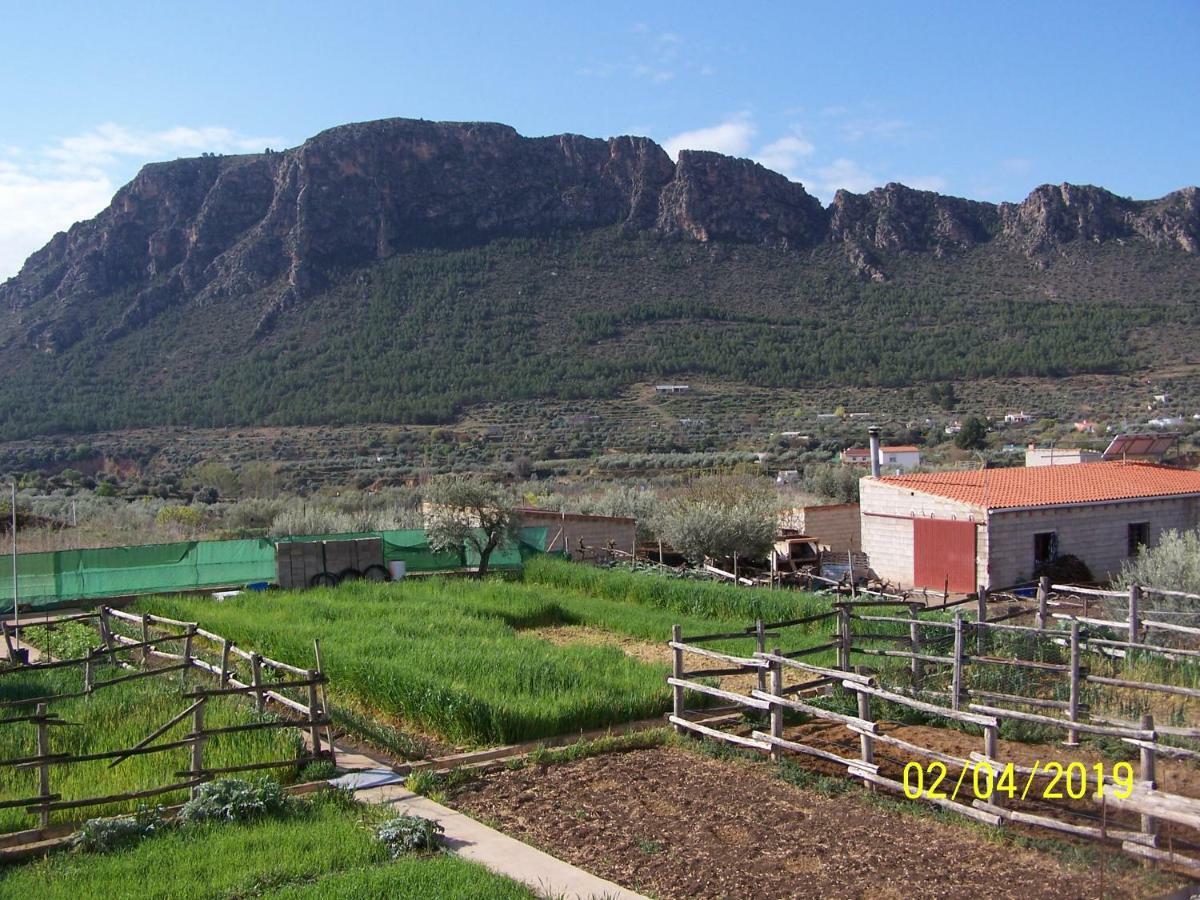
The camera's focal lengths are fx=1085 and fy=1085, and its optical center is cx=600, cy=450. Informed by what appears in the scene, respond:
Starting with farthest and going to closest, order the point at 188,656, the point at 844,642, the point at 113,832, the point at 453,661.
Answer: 1. the point at 453,661
2. the point at 188,656
3. the point at 844,642
4. the point at 113,832

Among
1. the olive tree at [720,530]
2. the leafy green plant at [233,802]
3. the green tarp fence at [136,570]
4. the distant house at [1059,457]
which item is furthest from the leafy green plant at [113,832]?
the distant house at [1059,457]

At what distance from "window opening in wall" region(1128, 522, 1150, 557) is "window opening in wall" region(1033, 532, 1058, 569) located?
110 inches

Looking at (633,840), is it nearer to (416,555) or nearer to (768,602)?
(768,602)

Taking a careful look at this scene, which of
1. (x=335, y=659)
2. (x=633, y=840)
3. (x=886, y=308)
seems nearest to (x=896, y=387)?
(x=886, y=308)

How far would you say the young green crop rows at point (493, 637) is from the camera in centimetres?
1324

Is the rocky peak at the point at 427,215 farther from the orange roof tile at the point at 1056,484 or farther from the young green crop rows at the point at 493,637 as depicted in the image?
the young green crop rows at the point at 493,637

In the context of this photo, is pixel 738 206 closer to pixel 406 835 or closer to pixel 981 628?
pixel 981 628

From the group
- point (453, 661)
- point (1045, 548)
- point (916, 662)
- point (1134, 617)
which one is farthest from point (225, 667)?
point (1045, 548)

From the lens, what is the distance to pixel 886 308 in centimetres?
7494

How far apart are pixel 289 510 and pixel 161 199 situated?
5819cm

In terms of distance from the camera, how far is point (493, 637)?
18.6 m

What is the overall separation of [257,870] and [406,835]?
4.02 feet

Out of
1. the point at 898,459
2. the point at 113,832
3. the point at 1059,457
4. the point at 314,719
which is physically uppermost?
the point at 1059,457

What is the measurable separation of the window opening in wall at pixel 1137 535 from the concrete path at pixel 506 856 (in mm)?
23661
